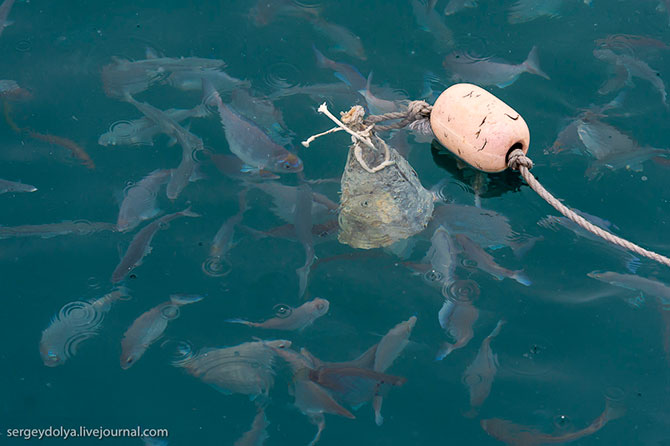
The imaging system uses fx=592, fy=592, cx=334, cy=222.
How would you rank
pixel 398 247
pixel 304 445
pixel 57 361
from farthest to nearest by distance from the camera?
pixel 398 247
pixel 57 361
pixel 304 445

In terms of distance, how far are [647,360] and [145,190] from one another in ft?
12.1

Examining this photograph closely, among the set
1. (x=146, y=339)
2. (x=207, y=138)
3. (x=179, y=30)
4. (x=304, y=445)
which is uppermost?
(x=179, y=30)

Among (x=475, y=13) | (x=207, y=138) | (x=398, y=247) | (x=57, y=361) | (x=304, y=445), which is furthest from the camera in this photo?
(x=475, y=13)

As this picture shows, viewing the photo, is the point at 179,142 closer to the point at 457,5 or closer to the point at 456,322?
the point at 456,322

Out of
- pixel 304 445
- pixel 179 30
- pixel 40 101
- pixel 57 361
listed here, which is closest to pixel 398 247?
pixel 304 445

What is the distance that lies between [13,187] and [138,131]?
3.35 ft

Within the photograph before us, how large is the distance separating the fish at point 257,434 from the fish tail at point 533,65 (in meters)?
3.48

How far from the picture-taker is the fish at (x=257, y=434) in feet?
11.9

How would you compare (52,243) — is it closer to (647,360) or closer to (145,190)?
(145,190)

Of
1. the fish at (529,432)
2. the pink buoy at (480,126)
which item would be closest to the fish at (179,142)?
the pink buoy at (480,126)

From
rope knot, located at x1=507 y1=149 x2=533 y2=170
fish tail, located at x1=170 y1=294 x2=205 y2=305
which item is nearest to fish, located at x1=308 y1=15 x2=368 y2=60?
rope knot, located at x1=507 y1=149 x2=533 y2=170

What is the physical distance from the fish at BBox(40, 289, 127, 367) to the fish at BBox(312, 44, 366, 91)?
2.43 metres

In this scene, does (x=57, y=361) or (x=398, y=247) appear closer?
(x=57, y=361)

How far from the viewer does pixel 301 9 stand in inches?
213
